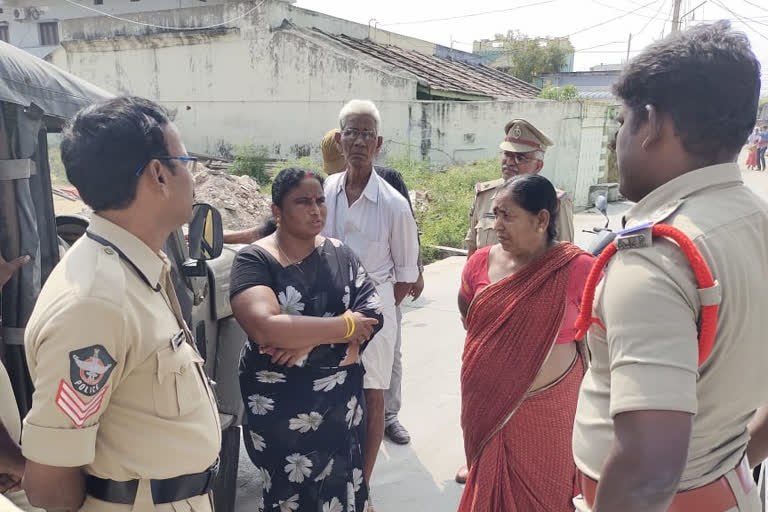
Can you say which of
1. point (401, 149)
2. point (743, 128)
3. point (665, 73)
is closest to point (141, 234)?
point (665, 73)

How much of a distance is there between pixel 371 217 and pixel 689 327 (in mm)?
2011

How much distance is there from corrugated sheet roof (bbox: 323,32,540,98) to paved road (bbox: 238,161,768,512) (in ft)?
28.6

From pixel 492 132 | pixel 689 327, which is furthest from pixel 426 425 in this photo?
pixel 492 132

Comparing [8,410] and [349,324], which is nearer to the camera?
[8,410]

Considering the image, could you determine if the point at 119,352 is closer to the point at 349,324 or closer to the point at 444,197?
the point at 349,324

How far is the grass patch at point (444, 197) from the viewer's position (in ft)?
29.0

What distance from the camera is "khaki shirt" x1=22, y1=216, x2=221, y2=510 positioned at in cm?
113

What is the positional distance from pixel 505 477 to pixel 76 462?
1.57 meters

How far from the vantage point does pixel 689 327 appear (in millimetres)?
995

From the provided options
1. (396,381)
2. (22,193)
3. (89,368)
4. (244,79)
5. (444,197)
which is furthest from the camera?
(244,79)

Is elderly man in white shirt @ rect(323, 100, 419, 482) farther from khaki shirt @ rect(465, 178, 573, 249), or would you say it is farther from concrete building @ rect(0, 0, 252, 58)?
concrete building @ rect(0, 0, 252, 58)

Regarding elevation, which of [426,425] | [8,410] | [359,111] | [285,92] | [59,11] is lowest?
[426,425]

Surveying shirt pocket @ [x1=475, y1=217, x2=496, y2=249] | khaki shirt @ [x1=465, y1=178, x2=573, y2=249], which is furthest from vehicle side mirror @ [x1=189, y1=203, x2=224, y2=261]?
shirt pocket @ [x1=475, y1=217, x2=496, y2=249]

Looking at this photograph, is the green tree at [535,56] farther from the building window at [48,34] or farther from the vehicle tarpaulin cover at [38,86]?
the vehicle tarpaulin cover at [38,86]
